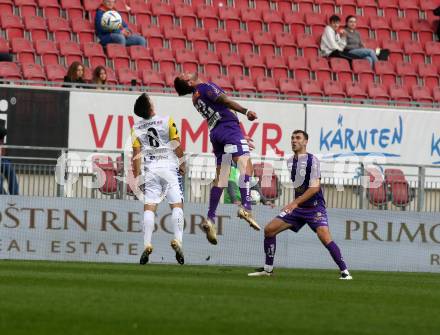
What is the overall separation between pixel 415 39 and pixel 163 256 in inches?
395

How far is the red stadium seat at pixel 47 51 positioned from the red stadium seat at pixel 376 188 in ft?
20.9

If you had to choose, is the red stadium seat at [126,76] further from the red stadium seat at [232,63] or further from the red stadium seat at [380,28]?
the red stadium seat at [380,28]

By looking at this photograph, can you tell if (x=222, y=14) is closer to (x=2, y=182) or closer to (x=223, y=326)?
(x=2, y=182)

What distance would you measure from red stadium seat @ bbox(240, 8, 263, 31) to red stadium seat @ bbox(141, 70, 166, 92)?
353 cm

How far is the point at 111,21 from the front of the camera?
2275cm

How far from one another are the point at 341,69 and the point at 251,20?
2282mm

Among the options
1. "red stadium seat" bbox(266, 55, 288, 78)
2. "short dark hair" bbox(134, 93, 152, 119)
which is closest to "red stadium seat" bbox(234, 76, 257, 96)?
"red stadium seat" bbox(266, 55, 288, 78)

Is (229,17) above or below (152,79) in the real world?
above

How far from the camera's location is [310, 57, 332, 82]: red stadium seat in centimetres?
2422

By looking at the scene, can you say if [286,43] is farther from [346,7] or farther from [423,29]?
[423,29]

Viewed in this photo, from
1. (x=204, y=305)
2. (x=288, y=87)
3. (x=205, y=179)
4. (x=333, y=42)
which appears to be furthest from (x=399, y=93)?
(x=204, y=305)

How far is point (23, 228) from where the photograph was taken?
1908 cm

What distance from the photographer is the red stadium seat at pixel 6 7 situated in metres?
23.0

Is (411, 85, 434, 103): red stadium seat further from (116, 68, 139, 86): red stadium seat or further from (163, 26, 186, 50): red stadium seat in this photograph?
(116, 68, 139, 86): red stadium seat
